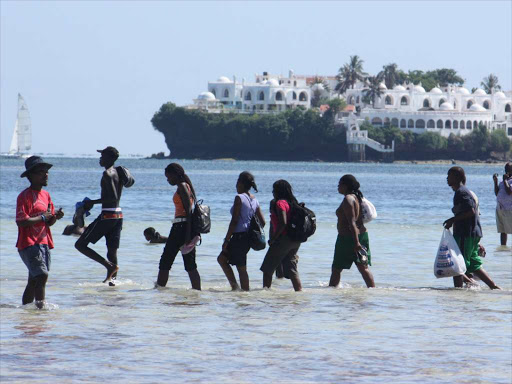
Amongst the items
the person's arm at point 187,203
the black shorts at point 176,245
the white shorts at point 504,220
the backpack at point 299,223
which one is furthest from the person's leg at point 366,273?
the white shorts at point 504,220

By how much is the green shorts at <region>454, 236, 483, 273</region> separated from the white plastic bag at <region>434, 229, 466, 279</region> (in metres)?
0.09

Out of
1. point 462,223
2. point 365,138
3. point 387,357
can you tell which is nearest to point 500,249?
point 462,223

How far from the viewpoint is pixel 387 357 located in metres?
8.90

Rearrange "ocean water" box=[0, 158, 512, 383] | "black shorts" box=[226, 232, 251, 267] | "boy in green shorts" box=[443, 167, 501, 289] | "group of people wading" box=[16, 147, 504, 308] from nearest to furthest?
"ocean water" box=[0, 158, 512, 383] < "group of people wading" box=[16, 147, 504, 308] < "black shorts" box=[226, 232, 251, 267] < "boy in green shorts" box=[443, 167, 501, 289]

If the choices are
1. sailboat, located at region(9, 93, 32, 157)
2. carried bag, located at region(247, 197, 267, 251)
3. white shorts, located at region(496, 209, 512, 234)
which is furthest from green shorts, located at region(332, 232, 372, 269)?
sailboat, located at region(9, 93, 32, 157)

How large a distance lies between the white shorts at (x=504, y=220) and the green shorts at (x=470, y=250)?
19.3 ft

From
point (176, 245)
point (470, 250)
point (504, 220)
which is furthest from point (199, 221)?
point (504, 220)

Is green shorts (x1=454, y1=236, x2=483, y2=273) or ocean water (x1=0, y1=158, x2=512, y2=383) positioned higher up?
green shorts (x1=454, y1=236, x2=483, y2=273)

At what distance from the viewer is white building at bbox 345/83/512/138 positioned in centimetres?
18800

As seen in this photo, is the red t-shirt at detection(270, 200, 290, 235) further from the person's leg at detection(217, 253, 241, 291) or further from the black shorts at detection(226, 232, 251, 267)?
the person's leg at detection(217, 253, 241, 291)

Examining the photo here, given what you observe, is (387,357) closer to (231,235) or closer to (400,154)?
(231,235)

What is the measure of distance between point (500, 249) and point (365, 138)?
545 feet

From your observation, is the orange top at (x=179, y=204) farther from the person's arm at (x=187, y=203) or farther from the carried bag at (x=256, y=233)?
the carried bag at (x=256, y=233)

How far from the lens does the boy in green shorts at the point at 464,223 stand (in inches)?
489
